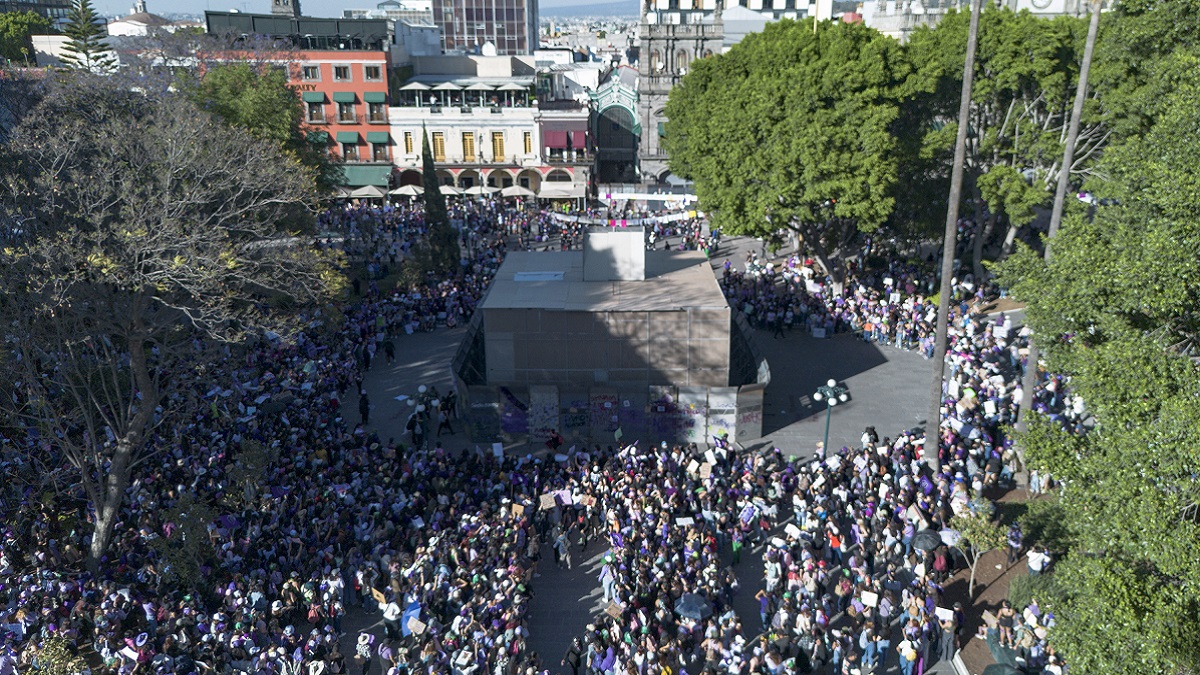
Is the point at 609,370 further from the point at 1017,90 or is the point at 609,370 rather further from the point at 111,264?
the point at 1017,90

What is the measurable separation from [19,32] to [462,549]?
238 ft

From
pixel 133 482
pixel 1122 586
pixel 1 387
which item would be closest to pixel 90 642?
pixel 133 482

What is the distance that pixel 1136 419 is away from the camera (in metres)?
12.5

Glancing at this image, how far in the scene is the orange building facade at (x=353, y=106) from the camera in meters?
61.2

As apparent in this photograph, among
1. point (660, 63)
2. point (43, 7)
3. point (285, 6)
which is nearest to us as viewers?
point (660, 63)

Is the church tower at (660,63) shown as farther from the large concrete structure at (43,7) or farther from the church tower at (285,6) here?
the large concrete structure at (43,7)

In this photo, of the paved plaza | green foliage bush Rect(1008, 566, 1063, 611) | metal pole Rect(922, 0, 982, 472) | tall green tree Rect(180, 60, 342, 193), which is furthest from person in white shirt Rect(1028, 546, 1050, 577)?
tall green tree Rect(180, 60, 342, 193)

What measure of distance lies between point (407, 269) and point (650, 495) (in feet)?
75.1

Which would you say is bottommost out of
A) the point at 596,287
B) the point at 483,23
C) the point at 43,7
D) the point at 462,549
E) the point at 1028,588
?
the point at 1028,588

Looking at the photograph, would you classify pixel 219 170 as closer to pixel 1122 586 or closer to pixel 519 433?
pixel 519 433

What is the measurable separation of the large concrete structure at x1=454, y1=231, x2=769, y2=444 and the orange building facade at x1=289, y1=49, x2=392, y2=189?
39273 millimetres

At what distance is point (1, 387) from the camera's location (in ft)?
66.2

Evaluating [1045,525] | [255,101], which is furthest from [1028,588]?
[255,101]

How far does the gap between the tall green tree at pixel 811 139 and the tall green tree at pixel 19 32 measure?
168ft
